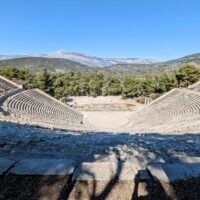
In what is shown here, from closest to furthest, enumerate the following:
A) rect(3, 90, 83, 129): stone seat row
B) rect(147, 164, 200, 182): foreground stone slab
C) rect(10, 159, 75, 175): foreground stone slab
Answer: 1. rect(147, 164, 200, 182): foreground stone slab
2. rect(10, 159, 75, 175): foreground stone slab
3. rect(3, 90, 83, 129): stone seat row

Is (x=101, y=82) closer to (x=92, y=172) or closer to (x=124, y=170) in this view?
(x=124, y=170)

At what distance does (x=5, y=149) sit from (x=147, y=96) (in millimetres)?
42987

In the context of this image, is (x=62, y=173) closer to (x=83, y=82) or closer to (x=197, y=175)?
(x=197, y=175)

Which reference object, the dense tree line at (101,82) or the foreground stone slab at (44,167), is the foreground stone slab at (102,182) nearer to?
the foreground stone slab at (44,167)

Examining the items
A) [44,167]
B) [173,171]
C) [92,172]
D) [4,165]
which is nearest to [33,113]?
[4,165]

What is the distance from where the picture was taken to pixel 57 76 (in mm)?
51531

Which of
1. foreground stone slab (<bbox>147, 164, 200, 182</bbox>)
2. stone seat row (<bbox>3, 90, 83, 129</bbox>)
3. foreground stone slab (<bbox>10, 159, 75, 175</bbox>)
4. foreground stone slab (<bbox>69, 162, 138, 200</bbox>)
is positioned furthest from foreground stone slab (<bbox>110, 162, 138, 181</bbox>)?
stone seat row (<bbox>3, 90, 83, 129</bbox>)

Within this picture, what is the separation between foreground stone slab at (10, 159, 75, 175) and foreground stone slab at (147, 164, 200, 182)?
114 centimetres

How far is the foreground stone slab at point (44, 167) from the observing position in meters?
3.36

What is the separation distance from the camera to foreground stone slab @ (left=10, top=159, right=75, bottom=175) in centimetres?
336

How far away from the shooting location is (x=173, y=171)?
3.40 meters

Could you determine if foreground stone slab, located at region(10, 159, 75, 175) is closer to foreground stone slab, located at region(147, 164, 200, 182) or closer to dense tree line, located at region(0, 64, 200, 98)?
foreground stone slab, located at region(147, 164, 200, 182)

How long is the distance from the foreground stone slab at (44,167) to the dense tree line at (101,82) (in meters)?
33.4

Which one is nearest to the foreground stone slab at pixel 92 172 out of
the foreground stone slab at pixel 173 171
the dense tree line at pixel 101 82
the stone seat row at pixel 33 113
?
the foreground stone slab at pixel 173 171
